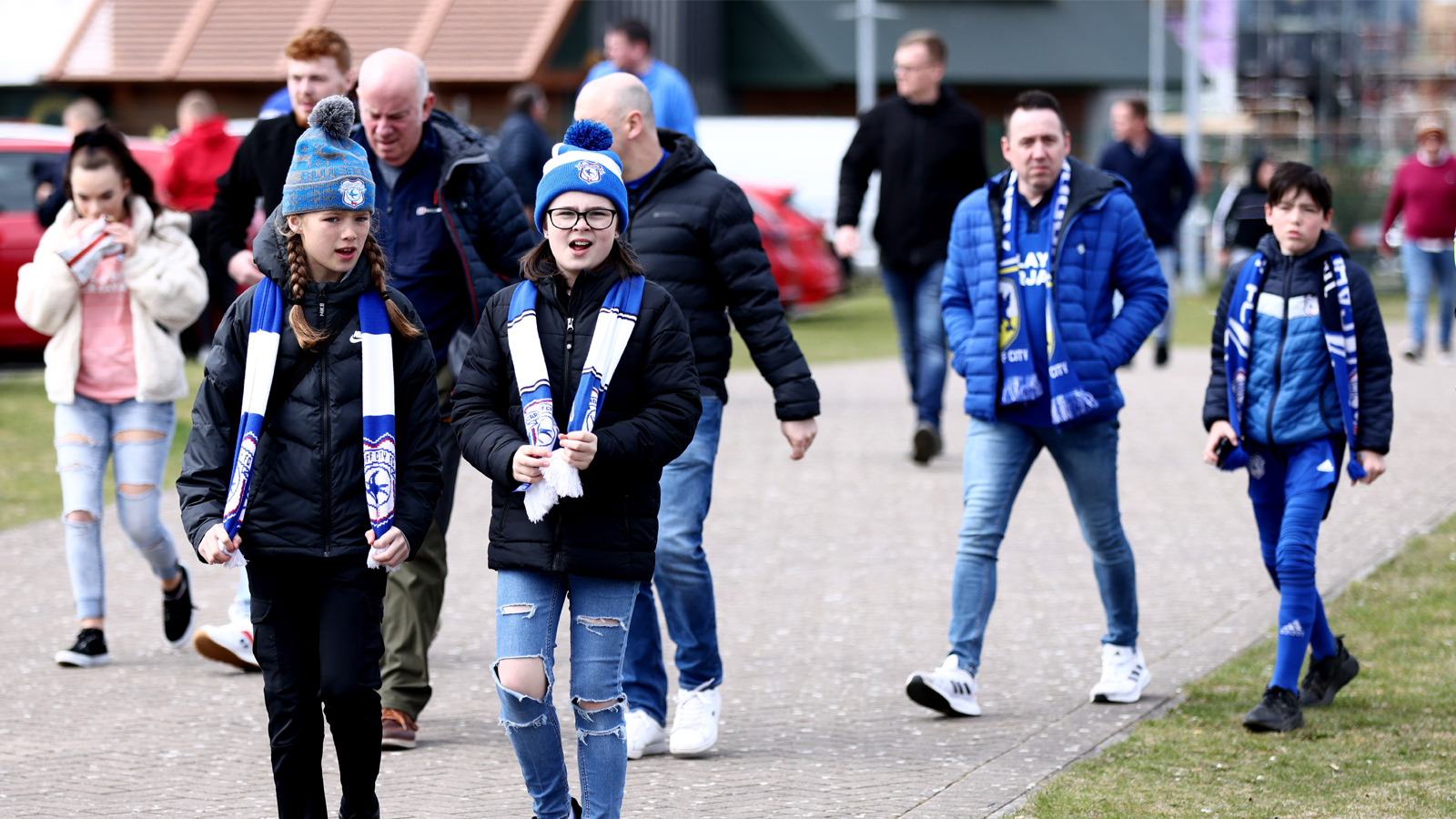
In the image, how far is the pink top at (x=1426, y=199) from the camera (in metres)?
16.3

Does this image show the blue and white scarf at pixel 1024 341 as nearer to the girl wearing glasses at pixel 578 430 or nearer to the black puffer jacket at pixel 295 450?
the girl wearing glasses at pixel 578 430

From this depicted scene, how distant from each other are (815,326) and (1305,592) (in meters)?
16.0

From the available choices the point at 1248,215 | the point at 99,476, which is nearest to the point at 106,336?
the point at 99,476

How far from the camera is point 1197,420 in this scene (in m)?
13.1

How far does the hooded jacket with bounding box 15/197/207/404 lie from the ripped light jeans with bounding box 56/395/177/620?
9 centimetres

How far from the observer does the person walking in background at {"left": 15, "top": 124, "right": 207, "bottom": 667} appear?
6.42m

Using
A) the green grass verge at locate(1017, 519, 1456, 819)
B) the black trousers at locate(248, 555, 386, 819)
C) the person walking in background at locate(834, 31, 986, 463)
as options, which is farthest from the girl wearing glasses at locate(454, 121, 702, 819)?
the person walking in background at locate(834, 31, 986, 463)

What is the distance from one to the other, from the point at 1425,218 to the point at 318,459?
1409 cm

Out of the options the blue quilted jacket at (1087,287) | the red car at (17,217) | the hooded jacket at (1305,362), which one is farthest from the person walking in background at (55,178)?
the hooded jacket at (1305,362)

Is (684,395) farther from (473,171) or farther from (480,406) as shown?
(473,171)

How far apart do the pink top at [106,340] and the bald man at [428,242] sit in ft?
4.25

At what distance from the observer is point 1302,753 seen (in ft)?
17.4

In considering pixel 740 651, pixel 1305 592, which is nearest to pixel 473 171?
pixel 740 651

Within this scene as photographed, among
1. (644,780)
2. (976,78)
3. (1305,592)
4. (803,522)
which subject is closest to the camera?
(644,780)
